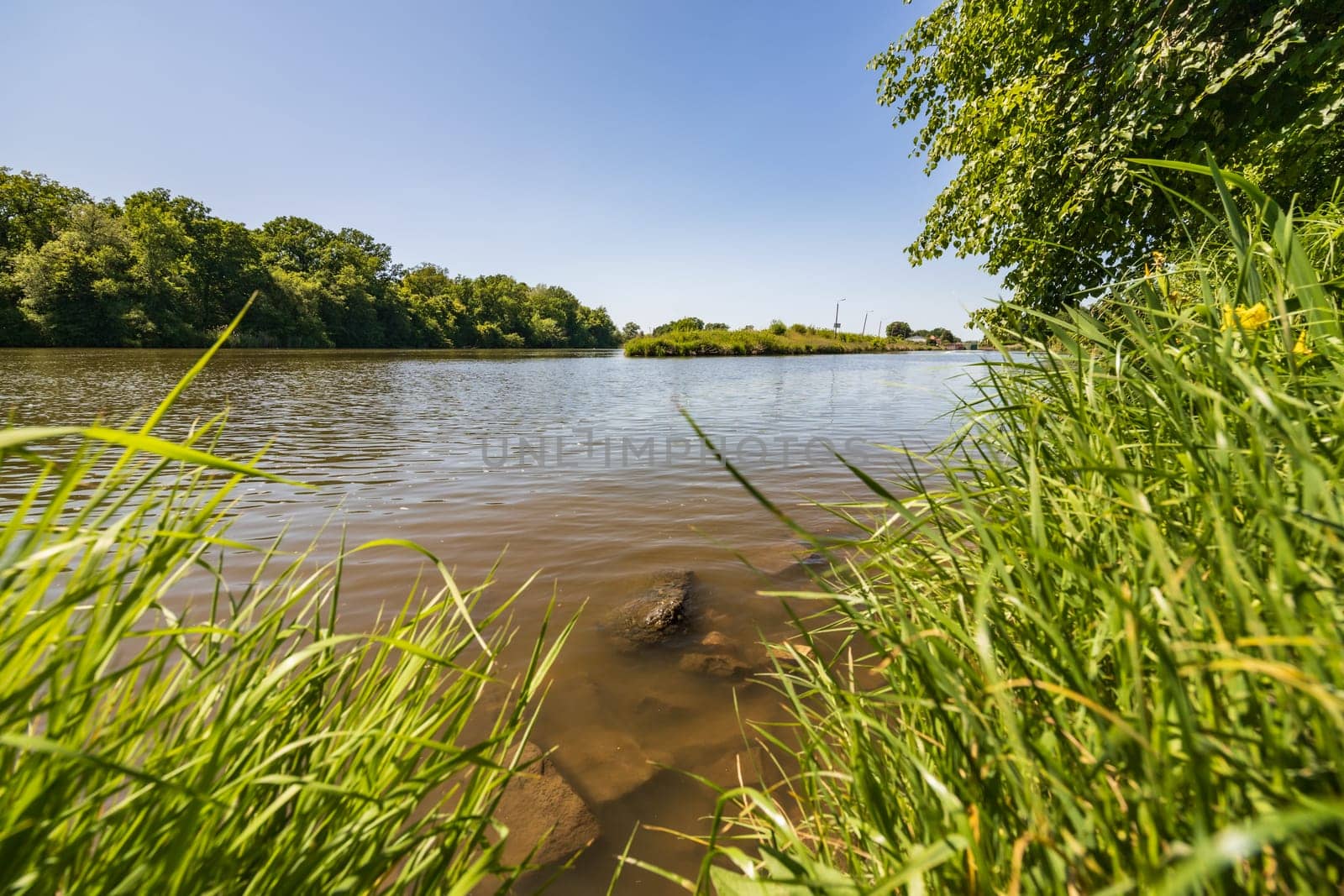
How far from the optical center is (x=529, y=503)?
16.7ft

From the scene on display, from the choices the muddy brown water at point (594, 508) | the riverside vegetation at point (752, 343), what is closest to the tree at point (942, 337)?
the riverside vegetation at point (752, 343)

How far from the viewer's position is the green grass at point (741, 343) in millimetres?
47625

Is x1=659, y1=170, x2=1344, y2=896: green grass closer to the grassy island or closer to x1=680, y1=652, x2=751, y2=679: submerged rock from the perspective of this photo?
x1=680, y1=652, x2=751, y2=679: submerged rock

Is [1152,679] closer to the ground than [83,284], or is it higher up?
closer to the ground

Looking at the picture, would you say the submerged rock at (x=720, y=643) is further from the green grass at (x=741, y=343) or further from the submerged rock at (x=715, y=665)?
the green grass at (x=741, y=343)

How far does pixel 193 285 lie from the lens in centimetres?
4744

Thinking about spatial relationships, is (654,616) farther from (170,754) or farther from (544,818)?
(170,754)

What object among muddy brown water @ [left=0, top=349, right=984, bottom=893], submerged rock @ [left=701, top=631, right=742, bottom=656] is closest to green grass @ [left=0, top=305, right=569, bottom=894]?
muddy brown water @ [left=0, top=349, right=984, bottom=893]

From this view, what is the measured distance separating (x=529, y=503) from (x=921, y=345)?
9431 centimetres

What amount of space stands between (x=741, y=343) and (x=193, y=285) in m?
51.5

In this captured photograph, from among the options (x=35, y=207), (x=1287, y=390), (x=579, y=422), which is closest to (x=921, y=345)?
(x=579, y=422)

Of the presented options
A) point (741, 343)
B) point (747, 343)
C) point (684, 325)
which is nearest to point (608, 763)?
point (741, 343)

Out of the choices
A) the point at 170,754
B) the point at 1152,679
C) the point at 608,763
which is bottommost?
the point at 608,763

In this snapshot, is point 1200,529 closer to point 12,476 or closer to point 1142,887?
point 1142,887
